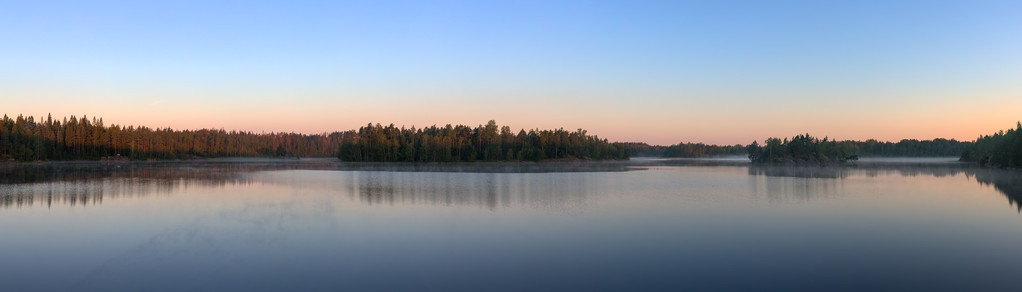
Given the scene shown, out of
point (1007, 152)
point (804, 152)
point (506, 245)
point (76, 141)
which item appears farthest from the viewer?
point (76, 141)

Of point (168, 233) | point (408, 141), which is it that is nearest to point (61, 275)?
point (168, 233)

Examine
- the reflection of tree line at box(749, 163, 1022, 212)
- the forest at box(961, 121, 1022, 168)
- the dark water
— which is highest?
the forest at box(961, 121, 1022, 168)

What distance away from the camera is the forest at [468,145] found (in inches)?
5728

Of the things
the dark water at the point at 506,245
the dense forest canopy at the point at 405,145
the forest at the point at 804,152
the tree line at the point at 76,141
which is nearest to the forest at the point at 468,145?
the dense forest canopy at the point at 405,145

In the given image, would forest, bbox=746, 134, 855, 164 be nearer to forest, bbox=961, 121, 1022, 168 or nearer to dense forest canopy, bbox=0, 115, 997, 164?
dense forest canopy, bbox=0, 115, 997, 164

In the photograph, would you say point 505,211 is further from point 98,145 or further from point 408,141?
point 98,145

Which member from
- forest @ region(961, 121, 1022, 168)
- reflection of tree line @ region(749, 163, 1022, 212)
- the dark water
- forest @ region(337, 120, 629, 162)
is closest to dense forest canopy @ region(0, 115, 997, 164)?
forest @ region(337, 120, 629, 162)

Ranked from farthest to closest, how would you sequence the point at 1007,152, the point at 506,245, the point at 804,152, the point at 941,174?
the point at 804,152 → the point at 1007,152 → the point at 941,174 → the point at 506,245

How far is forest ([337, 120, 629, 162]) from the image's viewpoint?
146 metres

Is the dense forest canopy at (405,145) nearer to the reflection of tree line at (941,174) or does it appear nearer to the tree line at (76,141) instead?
the tree line at (76,141)

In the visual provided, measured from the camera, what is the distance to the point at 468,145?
152 m

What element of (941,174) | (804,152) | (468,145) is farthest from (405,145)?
(941,174)

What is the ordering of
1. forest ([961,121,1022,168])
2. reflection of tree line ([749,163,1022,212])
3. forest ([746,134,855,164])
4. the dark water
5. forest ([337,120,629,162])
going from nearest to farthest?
the dark water, reflection of tree line ([749,163,1022,212]), forest ([961,121,1022,168]), forest ([746,134,855,164]), forest ([337,120,629,162])

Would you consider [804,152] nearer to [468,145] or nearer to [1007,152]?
[1007,152]
